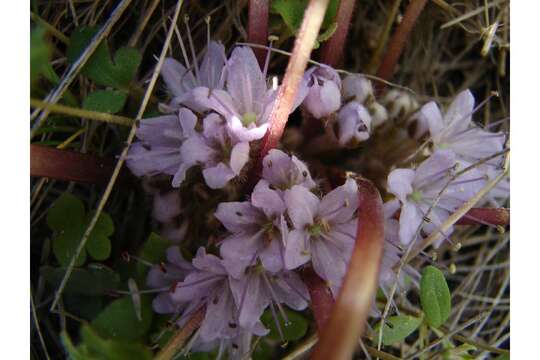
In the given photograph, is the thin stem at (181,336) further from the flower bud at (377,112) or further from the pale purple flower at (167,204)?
the flower bud at (377,112)

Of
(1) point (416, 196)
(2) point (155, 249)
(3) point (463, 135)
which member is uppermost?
(3) point (463, 135)

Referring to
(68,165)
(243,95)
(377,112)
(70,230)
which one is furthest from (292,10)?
(70,230)

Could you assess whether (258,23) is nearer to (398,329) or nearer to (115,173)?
(115,173)

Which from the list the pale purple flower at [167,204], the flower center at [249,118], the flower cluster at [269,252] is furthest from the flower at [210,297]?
the flower center at [249,118]

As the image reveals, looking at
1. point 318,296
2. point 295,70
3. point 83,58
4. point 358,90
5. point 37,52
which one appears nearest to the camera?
point 37,52

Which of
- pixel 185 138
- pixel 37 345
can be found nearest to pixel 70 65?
pixel 185 138

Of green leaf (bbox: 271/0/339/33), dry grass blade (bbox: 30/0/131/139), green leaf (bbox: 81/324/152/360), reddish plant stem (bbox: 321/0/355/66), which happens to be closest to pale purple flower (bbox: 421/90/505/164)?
reddish plant stem (bbox: 321/0/355/66)

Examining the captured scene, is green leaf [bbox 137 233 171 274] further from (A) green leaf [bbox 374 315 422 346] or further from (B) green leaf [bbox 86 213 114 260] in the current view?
(A) green leaf [bbox 374 315 422 346]

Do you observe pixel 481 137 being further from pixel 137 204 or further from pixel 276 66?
pixel 137 204
